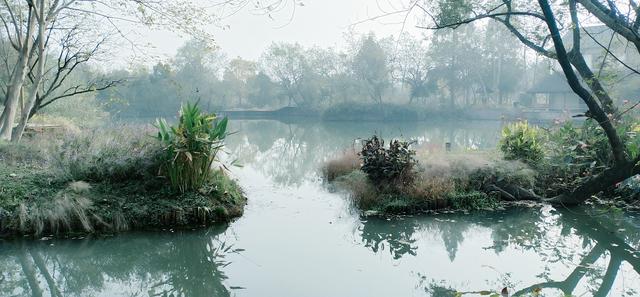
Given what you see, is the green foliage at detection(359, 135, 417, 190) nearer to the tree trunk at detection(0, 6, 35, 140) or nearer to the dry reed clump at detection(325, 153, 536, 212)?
the dry reed clump at detection(325, 153, 536, 212)

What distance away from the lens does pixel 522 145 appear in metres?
10.4

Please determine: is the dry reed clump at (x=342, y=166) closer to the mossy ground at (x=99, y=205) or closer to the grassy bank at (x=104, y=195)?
the grassy bank at (x=104, y=195)

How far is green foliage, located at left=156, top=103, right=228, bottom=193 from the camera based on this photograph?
774cm

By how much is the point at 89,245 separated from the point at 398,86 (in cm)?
5088

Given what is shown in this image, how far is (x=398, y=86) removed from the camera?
55.5 metres

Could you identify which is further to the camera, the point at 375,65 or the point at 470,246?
the point at 375,65

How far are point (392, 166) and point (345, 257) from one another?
2.98m

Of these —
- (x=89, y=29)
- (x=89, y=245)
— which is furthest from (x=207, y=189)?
(x=89, y=29)

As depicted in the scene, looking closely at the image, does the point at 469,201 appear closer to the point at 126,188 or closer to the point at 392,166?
the point at 392,166

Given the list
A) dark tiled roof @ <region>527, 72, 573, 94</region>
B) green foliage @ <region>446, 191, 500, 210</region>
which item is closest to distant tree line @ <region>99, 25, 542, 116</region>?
dark tiled roof @ <region>527, 72, 573, 94</region>

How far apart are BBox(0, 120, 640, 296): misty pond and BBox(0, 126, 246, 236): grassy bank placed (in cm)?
28

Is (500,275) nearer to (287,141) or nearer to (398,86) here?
(287,141)

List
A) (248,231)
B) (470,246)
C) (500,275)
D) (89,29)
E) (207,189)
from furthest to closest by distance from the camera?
1. (89,29)
2. (207,189)
3. (248,231)
4. (470,246)
5. (500,275)

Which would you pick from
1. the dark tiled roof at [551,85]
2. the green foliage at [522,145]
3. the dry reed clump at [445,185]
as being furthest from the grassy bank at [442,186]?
the dark tiled roof at [551,85]
